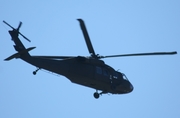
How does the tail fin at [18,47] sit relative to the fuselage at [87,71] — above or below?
above

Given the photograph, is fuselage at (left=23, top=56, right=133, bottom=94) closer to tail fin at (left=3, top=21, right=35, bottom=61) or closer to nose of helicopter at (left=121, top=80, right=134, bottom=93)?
nose of helicopter at (left=121, top=80, right=134, bottom=93)

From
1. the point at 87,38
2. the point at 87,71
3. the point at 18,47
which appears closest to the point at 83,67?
the point at 87,71

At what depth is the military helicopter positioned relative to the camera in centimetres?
2872

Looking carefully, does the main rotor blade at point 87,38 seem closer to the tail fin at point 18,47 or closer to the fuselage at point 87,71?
the fuselage at point 87,71

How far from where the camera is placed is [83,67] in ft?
98.8

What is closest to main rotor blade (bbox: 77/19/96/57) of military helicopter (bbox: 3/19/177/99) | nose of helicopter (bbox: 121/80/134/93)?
military helicopter (bbox: 3/19/177/99)

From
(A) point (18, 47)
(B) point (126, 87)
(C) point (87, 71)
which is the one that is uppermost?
(A) point (18, 47)

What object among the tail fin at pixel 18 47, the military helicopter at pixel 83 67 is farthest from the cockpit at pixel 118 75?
the tail fin at pixel 18 47

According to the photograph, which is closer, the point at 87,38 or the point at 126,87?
the point at 87,38

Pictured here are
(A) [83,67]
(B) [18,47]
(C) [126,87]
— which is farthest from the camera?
(C) [126,87]

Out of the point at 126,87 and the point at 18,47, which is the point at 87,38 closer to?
the point at 18,47

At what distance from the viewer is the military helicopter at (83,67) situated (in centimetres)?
2872

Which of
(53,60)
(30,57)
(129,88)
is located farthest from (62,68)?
(129,88)

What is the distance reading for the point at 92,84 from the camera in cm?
3077
